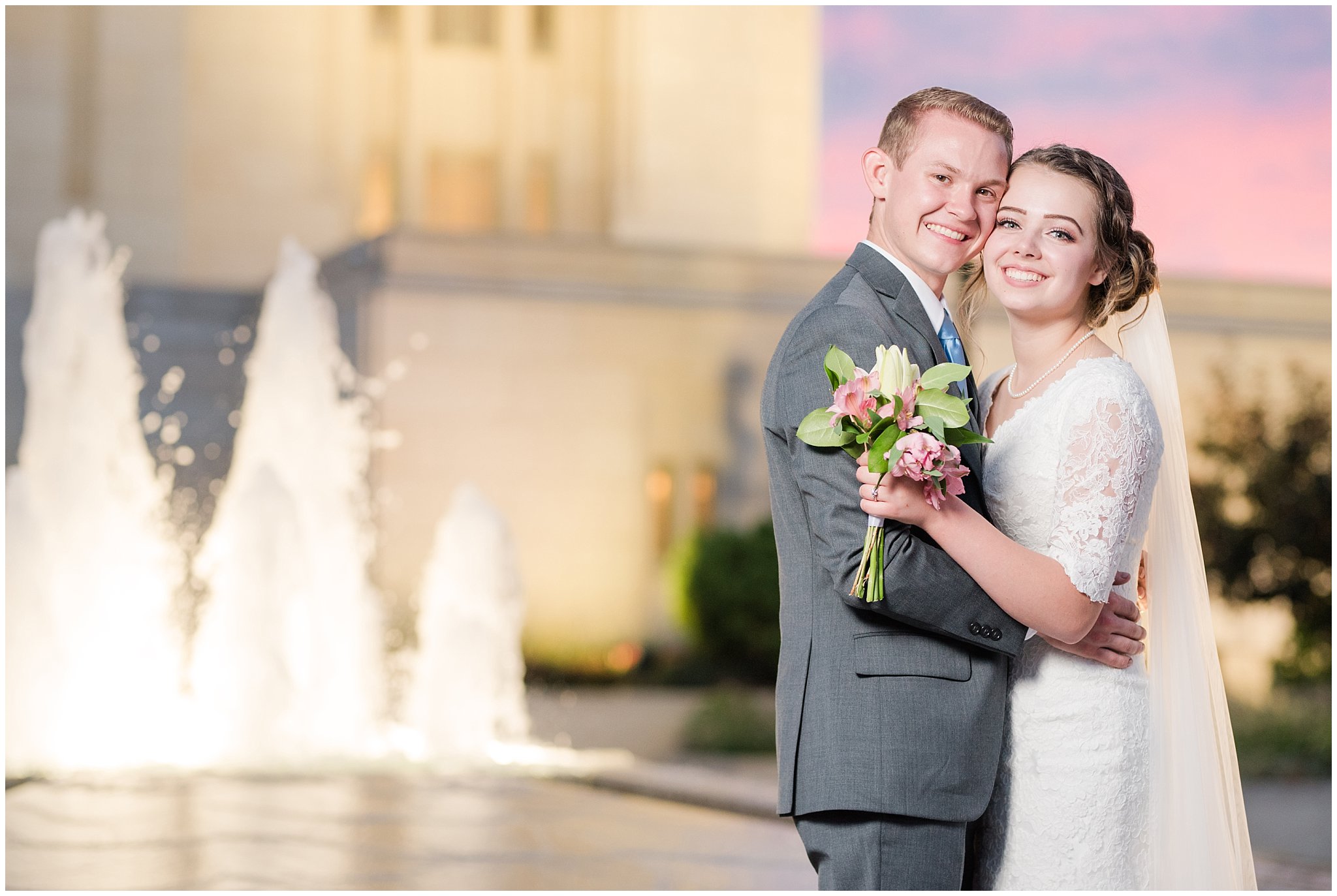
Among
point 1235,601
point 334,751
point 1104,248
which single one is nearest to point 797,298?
point 1235,601

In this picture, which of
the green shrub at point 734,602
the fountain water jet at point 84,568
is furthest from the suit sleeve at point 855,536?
the green shrub at point 734,602

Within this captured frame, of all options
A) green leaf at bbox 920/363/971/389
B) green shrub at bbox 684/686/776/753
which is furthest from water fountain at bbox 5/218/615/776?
green leaf at bbox 920/363/971/389

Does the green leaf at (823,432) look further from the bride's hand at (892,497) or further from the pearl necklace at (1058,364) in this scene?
the pearl necklace at (1058,364)

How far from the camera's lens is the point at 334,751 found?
40.4 feet

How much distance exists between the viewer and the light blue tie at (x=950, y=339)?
10.9 feet

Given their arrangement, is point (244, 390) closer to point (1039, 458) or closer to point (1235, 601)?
point (1235, 601)

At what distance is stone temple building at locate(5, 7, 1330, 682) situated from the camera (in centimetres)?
2023

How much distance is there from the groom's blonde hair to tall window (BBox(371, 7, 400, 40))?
26198mm

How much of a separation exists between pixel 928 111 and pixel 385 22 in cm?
2657

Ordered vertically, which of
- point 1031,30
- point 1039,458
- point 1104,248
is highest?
point 1031,30

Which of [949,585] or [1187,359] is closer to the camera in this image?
[949,585]

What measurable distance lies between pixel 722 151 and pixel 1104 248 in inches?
1022

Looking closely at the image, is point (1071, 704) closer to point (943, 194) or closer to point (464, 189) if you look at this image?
point (943, 194)

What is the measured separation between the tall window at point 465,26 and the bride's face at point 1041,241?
86.7 feet
